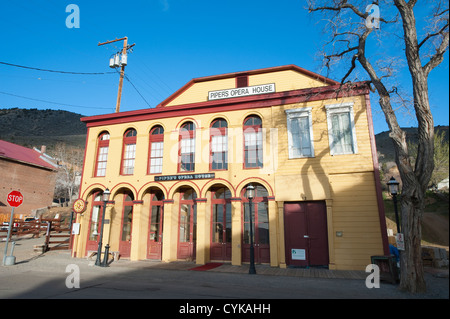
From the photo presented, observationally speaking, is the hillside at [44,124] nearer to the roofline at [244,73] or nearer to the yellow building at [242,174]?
the yellow building at [242,174]

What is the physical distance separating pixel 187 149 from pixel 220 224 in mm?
4300

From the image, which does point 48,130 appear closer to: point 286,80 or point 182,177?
point 182,177

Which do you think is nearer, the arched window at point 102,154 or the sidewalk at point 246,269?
the sidewalk at point 246,269

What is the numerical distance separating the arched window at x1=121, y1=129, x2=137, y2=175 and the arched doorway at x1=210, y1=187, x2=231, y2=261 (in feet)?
16.7

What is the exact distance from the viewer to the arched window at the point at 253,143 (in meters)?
13.1

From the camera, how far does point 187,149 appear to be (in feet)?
46.8

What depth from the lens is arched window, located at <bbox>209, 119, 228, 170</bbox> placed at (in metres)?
13.5

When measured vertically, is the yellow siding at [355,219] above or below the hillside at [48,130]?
below

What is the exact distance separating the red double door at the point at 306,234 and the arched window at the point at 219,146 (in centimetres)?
387

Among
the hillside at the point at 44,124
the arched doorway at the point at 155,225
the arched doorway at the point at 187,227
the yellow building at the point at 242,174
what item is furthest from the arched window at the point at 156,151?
the hillside at the point at 44,124

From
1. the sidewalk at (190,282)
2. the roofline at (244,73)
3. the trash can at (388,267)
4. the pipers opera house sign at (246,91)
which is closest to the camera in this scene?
the sidewalk at (190,282)

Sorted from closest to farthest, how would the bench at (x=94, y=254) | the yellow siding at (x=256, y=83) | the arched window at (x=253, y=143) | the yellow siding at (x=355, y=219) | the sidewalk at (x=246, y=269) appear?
the sidewalk at (x=246, y=269), the yellow siding at (x=355, y=219), the arched window at (x=253, y=143), the bench at (x=94, y=254), the yellow siding at (x=256, y=83)

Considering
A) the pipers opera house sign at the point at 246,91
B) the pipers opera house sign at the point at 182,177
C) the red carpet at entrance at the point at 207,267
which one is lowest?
the red carpet at entrance at the point at 207,267
